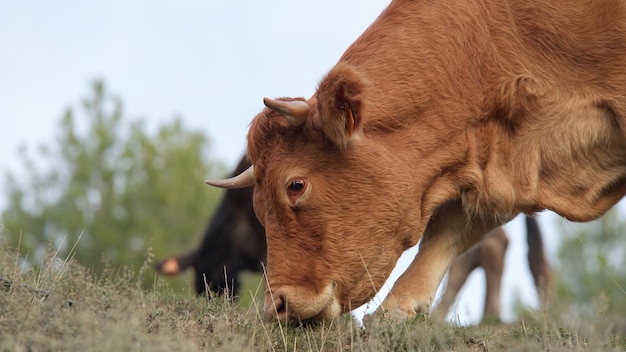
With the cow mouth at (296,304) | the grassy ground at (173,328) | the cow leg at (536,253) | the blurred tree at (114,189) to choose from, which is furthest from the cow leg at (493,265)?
the blurred tree at (114,189)

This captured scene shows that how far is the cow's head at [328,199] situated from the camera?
18.2 feet

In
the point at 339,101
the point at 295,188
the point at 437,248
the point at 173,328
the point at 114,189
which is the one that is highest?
the point at 339,101

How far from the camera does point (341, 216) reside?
Result: 5672 mm

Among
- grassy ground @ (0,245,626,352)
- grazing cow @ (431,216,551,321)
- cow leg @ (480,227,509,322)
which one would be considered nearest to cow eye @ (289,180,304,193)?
grassy ground @ (0,245,626,352)

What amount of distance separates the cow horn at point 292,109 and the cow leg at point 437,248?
1.45 metres

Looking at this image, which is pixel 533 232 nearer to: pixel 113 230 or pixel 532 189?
pixel 532 189

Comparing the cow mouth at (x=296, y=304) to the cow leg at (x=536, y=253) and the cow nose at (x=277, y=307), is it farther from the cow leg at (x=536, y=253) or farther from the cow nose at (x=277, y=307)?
the cow leg at (x=536, y=253)

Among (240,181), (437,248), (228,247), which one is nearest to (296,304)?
(240,181)

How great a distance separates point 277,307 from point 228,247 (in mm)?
10008

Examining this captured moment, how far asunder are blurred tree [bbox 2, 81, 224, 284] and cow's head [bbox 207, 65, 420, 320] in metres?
30.4

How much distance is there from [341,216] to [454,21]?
65.1 inches

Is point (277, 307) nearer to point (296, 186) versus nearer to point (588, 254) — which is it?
point (296, 186)

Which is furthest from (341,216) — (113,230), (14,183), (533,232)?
(14,183)

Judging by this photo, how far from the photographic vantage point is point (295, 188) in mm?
5645
